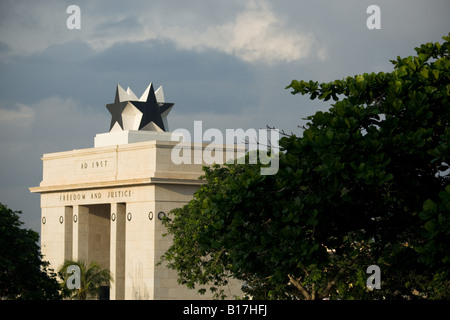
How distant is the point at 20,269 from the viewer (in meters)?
39.4

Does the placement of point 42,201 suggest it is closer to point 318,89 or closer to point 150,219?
point 150,219

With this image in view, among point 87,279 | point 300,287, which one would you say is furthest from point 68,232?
point 300,287

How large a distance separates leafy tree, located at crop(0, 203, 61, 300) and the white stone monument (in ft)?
60.4

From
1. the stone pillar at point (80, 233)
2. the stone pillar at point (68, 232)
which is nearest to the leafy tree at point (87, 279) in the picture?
the stone pillar at point (80, 233)

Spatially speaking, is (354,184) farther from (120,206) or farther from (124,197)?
(120,206)

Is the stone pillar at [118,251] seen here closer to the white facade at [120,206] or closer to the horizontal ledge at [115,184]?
the white facade at [120,206]

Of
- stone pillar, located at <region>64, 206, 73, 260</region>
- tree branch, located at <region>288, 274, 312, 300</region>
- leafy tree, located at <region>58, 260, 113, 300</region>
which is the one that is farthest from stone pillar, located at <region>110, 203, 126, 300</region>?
tree branch, located at <region>288, 274, 312, 300</region>

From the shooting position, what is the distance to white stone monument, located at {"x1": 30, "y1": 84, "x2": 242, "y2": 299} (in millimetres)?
58594

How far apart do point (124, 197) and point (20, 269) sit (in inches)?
859

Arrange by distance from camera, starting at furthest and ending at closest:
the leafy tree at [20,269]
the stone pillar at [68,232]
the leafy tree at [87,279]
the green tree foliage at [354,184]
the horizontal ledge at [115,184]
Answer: the stone pillar at [68,232]
the horizontal ledge at [115,184]
the leafy tree at [87,279]
the leafy tree at [20,269]
the green tree foliage at [354,184]

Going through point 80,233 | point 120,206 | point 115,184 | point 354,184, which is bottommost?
point 354,184

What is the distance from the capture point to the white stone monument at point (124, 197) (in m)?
58.6

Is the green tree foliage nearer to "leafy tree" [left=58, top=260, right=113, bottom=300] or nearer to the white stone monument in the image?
"leafy tree" [left=58, top=260, right=113, bottom=300]

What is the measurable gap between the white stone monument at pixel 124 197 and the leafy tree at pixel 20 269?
18.4 meters
